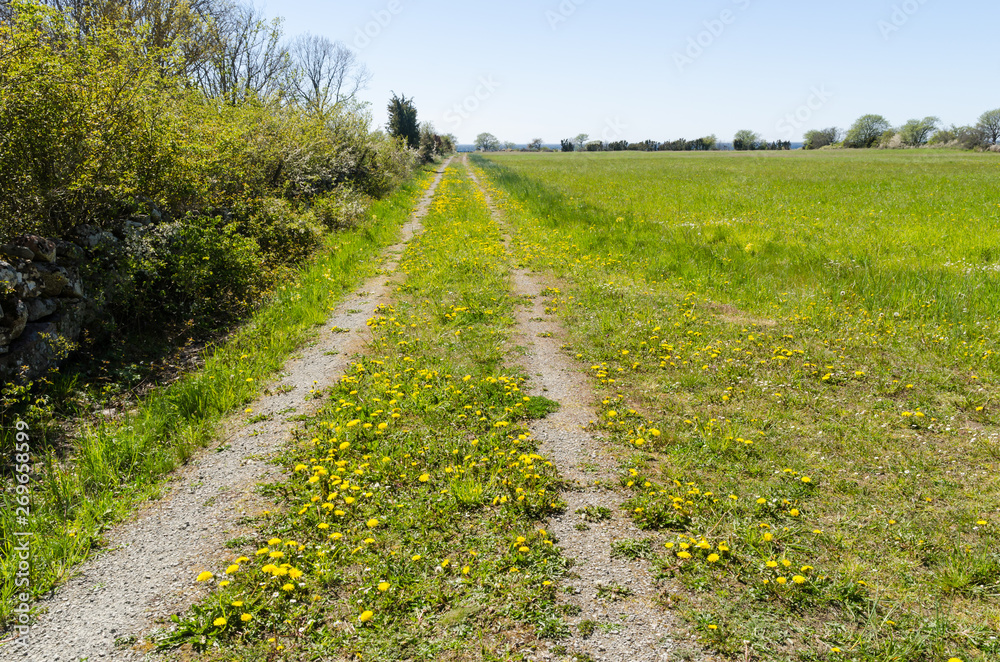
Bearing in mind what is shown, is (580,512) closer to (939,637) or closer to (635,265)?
(939,637)

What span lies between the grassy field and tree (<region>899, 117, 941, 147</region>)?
132 metres

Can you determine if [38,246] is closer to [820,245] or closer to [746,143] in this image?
[820,245]

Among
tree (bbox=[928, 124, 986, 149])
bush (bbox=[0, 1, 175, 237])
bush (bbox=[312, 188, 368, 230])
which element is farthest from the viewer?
tree (bbox=[928, 124, 986, 149])

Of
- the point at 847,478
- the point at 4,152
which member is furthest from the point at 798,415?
the point at 4,152

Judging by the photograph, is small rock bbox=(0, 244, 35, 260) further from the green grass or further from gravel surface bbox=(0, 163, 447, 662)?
gravel surface bbox=(0, 163, 447, 662)

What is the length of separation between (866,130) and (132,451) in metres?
174

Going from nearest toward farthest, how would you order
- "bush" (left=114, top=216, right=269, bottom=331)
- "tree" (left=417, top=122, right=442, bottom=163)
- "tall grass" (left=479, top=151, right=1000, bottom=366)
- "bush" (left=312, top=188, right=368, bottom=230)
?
"bush" (left=114, top=216, right=269, bottom=331), "tall grass" (left=479, top=151, right=1000, bottom=366), "bush" (left=312, top=188, right=368, bottom=230), "tree" (left=417, top=122, right=442, bottom=163)

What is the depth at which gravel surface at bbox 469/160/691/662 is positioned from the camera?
363 centimetres

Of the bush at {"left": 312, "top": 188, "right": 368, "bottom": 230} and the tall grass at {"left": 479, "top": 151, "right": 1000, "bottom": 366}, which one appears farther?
the bush at {"left": 312, "top": 188, "right": 368, "bottom": 230}

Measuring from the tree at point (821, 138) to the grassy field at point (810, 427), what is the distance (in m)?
156

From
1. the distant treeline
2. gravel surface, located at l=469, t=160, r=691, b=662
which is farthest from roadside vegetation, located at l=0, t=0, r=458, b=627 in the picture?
the distant treeline

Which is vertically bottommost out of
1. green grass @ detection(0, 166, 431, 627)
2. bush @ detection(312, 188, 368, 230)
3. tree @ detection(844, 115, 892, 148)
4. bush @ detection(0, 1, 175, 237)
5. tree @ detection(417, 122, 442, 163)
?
green grass @ detection(0, 166, 431, 627)

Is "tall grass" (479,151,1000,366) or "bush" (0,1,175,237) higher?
"bush" (0,1,175,237)

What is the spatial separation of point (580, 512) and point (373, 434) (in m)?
2.75
